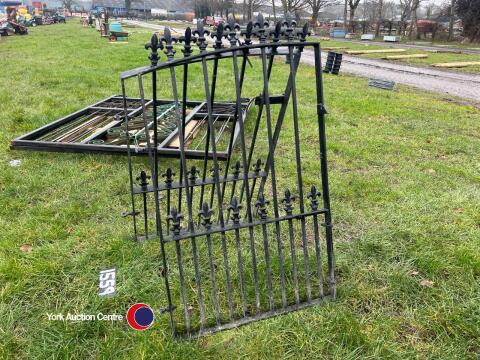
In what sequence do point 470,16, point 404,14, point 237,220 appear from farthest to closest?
1. point 404,14
2. point 470,16
3. point 237,220

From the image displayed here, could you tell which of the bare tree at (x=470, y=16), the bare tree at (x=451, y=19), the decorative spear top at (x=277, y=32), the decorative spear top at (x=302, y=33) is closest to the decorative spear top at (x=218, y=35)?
the decorative spear top at (x=277, y=32)

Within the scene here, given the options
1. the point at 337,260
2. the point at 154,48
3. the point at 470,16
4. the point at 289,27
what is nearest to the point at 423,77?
the point at 337,260

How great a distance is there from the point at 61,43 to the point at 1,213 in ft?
56.5

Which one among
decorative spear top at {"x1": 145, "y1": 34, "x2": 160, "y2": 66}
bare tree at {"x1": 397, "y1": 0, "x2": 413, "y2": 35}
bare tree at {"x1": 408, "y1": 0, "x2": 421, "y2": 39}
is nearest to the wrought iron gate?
decorative spear top at {"x1": 145, "y1": 34, "x2": 160, "y2": 66}

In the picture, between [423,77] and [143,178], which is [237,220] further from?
[423,77]

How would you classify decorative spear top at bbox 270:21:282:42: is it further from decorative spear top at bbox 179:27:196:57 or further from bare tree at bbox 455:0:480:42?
bare tree at bbox 455:0:480:42

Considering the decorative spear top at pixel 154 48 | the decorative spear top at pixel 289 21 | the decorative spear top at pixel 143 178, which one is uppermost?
the decorative spear top at pixel 289 21

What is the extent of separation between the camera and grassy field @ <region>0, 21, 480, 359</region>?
2145mm

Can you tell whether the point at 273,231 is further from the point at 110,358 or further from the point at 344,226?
the point at 110,358

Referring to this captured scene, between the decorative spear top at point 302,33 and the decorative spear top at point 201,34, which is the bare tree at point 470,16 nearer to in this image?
the decorative spear top at point 302,33

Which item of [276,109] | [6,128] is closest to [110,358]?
[6,128]

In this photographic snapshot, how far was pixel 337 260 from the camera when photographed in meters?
2.91

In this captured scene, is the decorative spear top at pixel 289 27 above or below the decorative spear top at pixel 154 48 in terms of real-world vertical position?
above

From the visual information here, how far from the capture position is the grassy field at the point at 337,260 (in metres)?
2.14
